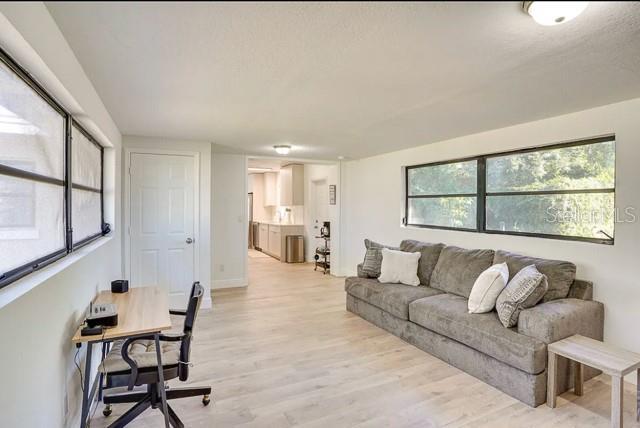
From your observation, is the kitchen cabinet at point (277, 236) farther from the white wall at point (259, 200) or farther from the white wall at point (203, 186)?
the white wall at point (203, 186)

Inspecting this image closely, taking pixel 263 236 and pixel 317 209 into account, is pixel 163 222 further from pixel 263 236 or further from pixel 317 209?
pixel 263 236

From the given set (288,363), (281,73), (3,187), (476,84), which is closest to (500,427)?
(288,363)

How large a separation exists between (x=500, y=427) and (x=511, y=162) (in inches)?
103

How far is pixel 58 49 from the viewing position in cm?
164

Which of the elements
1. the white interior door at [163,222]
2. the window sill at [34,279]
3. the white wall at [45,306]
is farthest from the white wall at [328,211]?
the window sill at [34,279]

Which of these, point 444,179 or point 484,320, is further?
point 444,179

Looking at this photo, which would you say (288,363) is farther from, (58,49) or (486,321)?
(58,49)

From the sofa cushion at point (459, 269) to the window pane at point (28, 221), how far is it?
3.39 metres

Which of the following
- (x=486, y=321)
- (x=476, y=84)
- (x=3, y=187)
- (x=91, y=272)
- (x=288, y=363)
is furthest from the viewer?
(x=288, y=363)

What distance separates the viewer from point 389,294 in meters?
3.72

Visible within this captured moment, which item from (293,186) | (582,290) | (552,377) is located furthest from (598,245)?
(293,186)

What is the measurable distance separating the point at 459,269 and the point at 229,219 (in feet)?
12.1

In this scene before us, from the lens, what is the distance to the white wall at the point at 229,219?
566 centimetres

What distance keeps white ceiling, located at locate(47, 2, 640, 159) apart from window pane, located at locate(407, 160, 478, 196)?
87 cm
